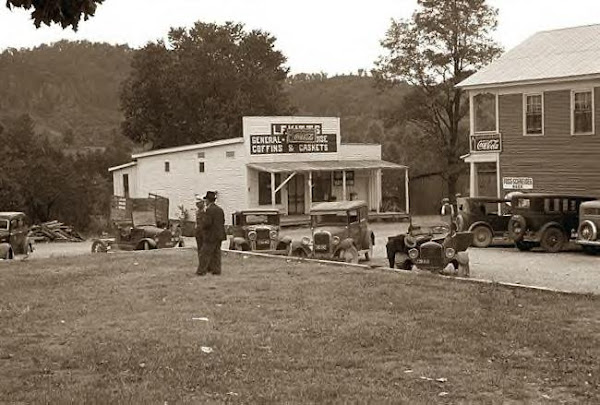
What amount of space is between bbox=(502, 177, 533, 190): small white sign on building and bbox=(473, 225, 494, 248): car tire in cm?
609

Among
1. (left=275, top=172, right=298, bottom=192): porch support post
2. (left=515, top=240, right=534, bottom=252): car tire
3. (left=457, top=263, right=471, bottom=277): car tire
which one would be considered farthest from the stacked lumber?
(left=457, top=263, right=471, bottom=277): car tire

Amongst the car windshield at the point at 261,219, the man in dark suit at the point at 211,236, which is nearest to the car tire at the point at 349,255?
the car windshield at the point at 261,219

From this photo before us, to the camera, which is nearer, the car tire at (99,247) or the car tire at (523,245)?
the car tire at (523,245)

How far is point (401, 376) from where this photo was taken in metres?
9.37

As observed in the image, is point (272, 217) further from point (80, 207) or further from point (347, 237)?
point (80, 207)

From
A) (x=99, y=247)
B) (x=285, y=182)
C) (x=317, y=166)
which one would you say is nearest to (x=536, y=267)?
(x=99, y=247)

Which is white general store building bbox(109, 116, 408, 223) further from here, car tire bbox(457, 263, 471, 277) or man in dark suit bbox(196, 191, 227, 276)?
car tire bbox(457, 263, 471, 277)

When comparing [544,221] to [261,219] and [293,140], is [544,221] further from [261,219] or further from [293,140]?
[293,140]

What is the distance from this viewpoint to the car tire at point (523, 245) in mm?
25830

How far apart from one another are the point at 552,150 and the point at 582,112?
67.6 inches

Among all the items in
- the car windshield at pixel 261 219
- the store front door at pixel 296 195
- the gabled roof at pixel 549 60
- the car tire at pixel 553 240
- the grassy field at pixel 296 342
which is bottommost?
the grassy field at pixel 296 342

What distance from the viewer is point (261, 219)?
27141mm

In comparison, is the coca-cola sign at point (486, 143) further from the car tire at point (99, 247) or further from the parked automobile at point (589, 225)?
the car tire at point (99, 247)

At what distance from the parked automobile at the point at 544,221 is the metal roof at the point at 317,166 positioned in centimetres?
1770
